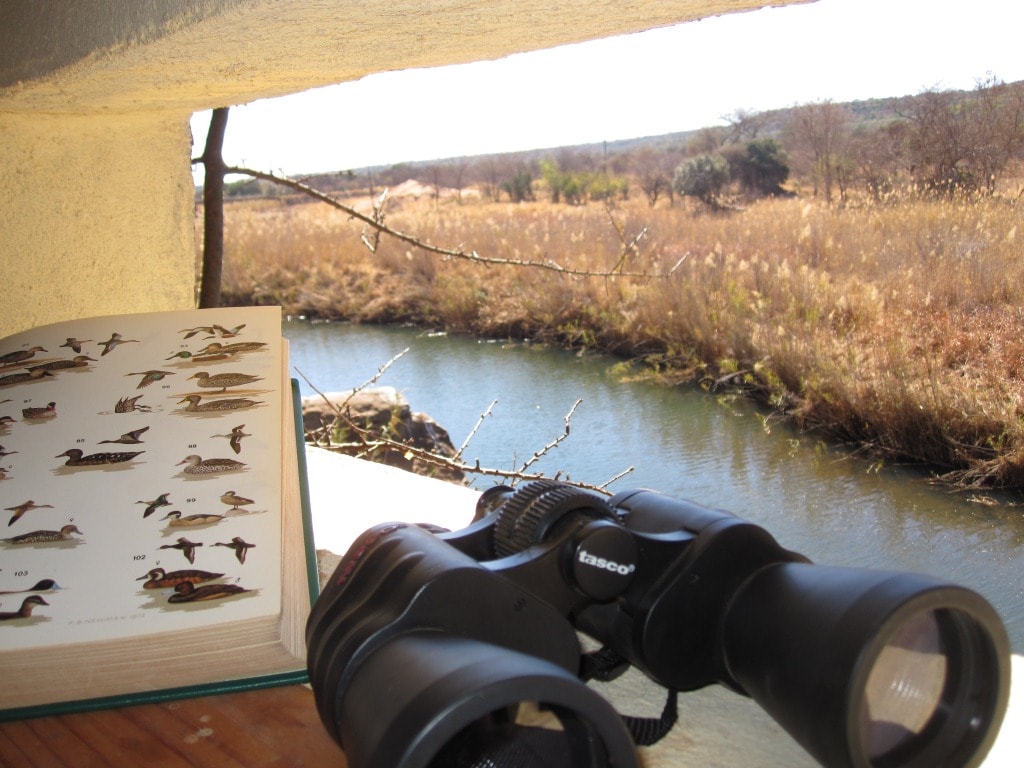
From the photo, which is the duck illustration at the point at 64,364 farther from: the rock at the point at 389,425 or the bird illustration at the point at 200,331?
the rock at the point at 389,425

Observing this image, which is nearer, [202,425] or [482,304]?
[202,425]

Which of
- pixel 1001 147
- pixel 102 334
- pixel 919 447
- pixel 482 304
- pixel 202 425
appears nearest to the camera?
pixel 202 425

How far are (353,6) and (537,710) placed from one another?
323mm

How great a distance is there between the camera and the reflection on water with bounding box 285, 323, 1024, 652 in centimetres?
172

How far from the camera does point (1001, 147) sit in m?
1.61

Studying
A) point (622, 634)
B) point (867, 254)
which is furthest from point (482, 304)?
point (622, 634)

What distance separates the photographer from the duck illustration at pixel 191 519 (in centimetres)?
50

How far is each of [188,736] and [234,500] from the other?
0.13 meters

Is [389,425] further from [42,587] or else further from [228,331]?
[42,587]

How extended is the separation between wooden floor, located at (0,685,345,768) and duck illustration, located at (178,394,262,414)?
0.17 m

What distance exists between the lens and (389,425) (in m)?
2.58

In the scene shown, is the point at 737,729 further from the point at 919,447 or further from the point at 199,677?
the point at 919,447

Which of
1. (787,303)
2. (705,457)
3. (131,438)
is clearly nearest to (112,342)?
(131,438)

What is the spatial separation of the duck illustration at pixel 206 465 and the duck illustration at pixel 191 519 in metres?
0.04
